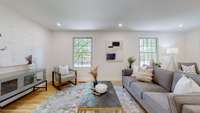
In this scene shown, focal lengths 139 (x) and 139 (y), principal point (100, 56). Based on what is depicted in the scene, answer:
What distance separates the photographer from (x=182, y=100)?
1.59 meters

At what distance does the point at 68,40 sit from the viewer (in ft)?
21.2

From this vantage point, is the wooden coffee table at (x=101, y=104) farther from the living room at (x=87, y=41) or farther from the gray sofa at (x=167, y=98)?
the gray sofa at (x=167, y=98)

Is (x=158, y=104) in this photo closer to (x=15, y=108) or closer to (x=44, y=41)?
(x=15, y=108)

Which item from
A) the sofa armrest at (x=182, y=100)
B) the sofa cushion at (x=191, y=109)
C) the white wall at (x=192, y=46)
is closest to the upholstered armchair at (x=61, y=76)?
the sofa armrest at (x=182, y=100)

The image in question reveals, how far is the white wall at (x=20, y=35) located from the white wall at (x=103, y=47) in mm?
810

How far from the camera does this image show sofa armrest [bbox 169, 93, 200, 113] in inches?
62.1

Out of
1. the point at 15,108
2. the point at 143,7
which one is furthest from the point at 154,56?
the point at 15,108

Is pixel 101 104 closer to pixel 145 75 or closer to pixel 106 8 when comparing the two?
pixel 145 75

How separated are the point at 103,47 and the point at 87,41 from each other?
812 millimetres

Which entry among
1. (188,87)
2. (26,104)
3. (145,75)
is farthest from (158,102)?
(26,104)

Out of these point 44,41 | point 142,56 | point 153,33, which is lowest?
point 142,56

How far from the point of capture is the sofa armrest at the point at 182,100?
1576mm

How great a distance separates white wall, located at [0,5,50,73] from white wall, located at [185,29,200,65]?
20.9ft

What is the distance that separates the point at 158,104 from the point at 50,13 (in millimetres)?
3447
